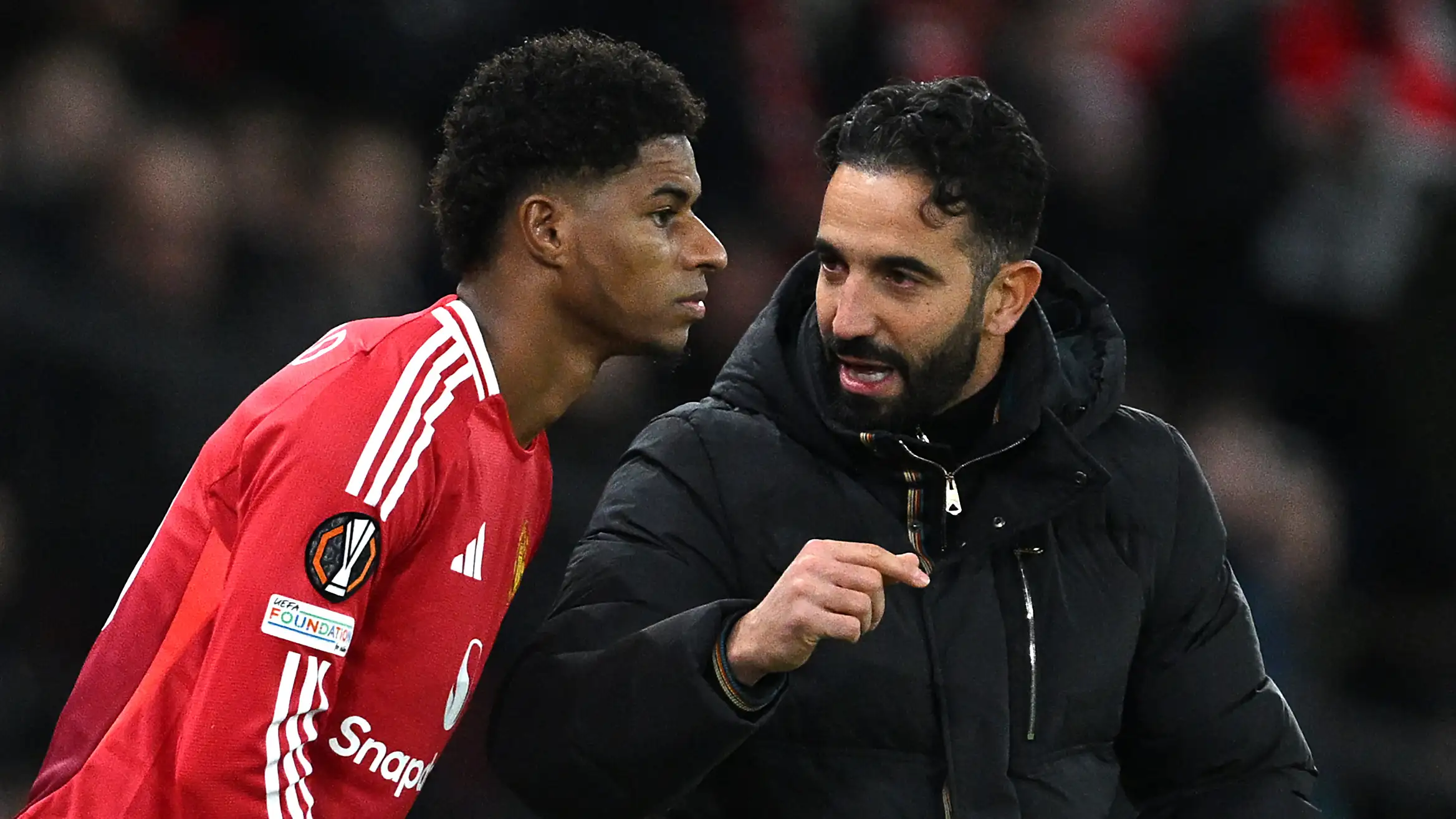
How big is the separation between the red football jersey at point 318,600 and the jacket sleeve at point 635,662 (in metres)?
0.13

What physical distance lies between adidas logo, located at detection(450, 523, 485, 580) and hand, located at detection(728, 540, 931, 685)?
1.28ft

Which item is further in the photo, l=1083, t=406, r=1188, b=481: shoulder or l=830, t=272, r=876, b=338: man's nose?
l=1083, t=406, r=1188, b=481: shoulder

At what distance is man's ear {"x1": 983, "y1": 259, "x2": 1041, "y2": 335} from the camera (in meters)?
3.05

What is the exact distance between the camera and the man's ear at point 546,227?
2715 mm

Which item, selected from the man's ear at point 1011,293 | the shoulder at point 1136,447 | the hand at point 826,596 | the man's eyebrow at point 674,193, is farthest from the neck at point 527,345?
the shoulder at point 1136,447

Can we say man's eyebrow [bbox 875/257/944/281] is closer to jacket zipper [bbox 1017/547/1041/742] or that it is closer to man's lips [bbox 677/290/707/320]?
man's lips [bbox 677/290/707/320]

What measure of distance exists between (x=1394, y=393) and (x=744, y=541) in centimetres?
377

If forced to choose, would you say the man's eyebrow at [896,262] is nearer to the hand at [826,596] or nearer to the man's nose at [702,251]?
the man's nose at [702,251]

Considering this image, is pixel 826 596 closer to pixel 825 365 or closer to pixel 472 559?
pixel 472 559

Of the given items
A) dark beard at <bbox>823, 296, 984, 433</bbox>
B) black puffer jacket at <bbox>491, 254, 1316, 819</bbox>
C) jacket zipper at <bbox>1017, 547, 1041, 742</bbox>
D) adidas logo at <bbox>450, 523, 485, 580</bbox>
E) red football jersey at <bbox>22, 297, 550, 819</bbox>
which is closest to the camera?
red football jersey at <bbox>22, 297, 550, 819</bbox>

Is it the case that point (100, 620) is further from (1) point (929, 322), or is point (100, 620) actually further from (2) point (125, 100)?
(1) point (929, 322)

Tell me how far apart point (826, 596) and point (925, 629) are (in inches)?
18.6

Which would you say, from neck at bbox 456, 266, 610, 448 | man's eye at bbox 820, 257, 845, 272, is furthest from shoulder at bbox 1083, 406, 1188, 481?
neck at bbox 456, 266, 610, 448

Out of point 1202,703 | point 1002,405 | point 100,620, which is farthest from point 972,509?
point 100,620
